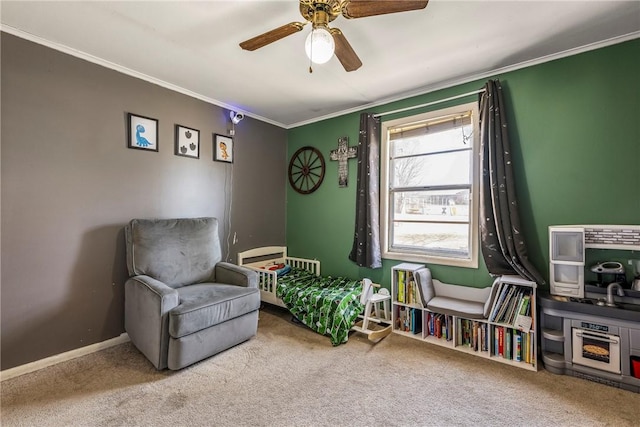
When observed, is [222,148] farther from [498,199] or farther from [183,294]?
[498,199]

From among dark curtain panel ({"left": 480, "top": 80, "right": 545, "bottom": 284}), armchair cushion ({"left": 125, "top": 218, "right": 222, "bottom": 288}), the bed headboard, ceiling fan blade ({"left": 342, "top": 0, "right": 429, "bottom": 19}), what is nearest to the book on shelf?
dark curtain panel ({"left": 480, "top": 80, "right": 545, "bottom": 284})

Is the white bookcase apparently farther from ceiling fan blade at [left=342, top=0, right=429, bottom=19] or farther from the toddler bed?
ceiling fan blade at [left=342, top=0, right=429, bottom=19]

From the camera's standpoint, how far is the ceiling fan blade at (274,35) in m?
1.54

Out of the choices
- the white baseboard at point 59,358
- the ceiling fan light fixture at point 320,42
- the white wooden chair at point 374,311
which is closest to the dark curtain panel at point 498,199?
the white wooden chair at point 374,311

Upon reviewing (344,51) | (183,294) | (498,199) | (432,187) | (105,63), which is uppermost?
(105,63)

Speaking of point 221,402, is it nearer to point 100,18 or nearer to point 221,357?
point 221,357

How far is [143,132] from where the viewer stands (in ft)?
8.75

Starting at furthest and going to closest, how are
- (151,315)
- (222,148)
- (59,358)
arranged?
(222,148) < (59,358) < (151,315)

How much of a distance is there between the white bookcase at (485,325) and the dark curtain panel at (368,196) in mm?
428

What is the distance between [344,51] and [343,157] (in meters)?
1.83

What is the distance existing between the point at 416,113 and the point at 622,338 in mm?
2435

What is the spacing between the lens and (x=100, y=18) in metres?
1.88

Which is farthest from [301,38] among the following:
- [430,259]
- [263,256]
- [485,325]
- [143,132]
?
[485,325]

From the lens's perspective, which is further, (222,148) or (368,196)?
(222,148)
